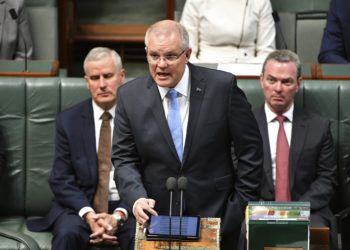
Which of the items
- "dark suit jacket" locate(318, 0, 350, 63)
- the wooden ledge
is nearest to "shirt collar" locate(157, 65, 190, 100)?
"dark suit jacket" locate(318, 0, 350, 63)

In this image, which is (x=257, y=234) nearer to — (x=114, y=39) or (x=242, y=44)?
(x=242, y=44)

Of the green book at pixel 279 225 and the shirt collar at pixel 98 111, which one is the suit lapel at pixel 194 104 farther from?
the shirt collar at pixel 98 111

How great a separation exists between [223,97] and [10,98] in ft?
4.60

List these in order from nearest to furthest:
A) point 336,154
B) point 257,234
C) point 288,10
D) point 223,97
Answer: point 257,234
point 223,97
point 336,154
point 288,10

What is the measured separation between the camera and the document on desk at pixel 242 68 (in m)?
4.59

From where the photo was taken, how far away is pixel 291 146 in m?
4.17

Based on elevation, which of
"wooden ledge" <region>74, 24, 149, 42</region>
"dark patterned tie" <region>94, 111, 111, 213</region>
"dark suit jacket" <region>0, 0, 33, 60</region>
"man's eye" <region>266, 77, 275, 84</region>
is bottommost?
"dark patterned tie" <region>94, 111, 111, 213</region>

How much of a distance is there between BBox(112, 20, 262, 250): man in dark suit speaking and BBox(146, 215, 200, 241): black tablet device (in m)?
0.37

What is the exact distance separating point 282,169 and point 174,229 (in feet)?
4.06

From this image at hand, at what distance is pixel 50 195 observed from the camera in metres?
4.49

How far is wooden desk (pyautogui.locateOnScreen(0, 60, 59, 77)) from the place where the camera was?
4.56 m

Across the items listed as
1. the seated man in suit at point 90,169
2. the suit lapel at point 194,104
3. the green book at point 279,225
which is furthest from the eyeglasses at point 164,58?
the seated man in suit at point 90,169

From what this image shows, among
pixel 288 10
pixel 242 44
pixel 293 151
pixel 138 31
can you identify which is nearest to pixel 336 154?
pixel 293 151

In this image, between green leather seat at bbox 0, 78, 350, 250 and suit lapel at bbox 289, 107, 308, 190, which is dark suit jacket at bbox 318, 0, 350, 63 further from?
suit lapel at bbox 289, 107, 308, 190
